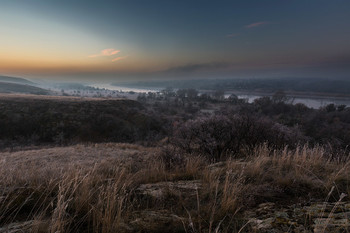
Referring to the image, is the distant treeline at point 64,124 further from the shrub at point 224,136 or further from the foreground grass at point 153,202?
the foreground grass at point 153,202

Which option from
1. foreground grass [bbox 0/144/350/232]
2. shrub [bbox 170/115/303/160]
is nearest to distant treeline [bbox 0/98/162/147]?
shrub [bbox 170/115/303/160]

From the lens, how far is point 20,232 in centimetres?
176

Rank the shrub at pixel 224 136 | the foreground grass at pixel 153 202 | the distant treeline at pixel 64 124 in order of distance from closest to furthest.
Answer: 1. the foreground grass at pixel 153 202
2. the shrub at pixel 224 136
3. the distant treeline at pixel 64 124

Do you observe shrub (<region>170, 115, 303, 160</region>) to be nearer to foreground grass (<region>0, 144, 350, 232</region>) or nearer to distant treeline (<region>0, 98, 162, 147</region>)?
foreground grass (<region>0, 144, 350, 232</region>)

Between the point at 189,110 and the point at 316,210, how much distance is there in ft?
233

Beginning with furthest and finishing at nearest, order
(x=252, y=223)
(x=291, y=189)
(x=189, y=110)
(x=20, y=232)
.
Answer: (x=189, y=110) → (x=291, y=189) → (x=252, y=223) → (x=20, y=232)

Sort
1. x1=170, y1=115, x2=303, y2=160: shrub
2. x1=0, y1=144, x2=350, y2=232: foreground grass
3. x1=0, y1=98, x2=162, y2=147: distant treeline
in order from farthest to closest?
1. x1=0, y1=98, x2=162, y2=147: distant treeline
2. x1=170, y1=115, x2=303, y2=160: shrub
3. x1=0, y1=144, x2=350, y2=232: foreground grass

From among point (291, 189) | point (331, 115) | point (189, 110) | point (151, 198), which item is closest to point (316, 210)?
point (291, 189)

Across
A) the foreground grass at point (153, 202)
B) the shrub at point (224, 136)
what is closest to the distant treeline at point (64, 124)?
the shrub at point (224, 136)

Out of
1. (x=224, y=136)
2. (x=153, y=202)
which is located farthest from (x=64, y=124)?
(x=153, y=202)

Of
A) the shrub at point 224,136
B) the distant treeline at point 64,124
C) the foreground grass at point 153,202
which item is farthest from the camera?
the distant treeline at point 64,124

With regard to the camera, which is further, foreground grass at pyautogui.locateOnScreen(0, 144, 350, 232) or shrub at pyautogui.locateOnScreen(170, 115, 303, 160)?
shrub at pyautogui.locateOnScreen(170, 115, 303, 160)

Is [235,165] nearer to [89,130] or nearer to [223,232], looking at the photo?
[223,232]

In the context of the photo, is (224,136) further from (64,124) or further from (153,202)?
(64,124)
